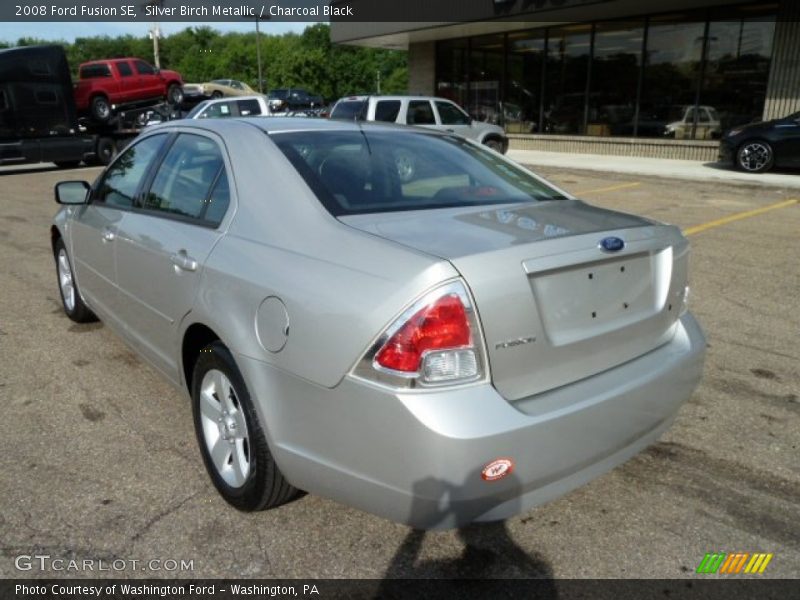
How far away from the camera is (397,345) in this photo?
6.56 ft

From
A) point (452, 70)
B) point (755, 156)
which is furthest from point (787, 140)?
point (452, 70)

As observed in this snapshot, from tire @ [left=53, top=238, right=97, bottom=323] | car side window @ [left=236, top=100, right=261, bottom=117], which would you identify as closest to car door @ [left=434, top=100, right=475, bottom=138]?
car side window @ [left=236, top=100, right=261, bottom=117]

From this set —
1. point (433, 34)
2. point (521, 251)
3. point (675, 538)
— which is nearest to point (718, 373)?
point (675, 538)

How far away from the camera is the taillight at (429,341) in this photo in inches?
78.3

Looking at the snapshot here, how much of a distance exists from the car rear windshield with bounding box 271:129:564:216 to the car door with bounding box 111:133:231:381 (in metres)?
0.41

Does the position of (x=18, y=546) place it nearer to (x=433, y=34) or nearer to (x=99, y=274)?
(x=99, y=274)

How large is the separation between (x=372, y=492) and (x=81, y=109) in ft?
69.4

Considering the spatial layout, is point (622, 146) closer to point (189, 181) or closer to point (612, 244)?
point (189, 181)

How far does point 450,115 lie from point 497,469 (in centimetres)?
1370

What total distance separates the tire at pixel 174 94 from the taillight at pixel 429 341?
23.1m

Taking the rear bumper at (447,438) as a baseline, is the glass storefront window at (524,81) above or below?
above

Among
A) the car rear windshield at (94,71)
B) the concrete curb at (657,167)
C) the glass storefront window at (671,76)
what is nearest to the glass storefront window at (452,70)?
the concrete curb at (657,167)

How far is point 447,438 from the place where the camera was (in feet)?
6.35

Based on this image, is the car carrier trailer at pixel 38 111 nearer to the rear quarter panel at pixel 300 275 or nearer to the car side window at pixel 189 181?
the car side window at pixel 189 181
